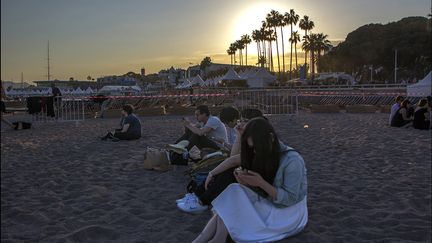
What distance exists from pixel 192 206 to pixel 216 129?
2.44 metres

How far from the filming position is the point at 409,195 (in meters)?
5.70

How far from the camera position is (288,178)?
12.2ft

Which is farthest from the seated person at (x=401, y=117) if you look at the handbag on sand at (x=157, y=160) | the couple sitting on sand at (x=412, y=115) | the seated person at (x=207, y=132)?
the handbag on sand at (x=157, y=160)

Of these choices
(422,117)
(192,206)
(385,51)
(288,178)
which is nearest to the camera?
(288,178)

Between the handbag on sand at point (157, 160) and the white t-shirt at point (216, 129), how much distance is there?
832mm

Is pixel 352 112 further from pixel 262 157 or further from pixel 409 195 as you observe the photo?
pixel 262 157

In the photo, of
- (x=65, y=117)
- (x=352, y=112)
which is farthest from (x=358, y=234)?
(x=352, y=112)

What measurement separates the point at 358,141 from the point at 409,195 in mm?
5438

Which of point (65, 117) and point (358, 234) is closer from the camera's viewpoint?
point (358, 234)

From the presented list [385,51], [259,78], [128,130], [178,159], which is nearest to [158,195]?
[178,159]

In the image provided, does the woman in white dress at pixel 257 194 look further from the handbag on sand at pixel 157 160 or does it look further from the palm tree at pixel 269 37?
the palm tree at pixel 269 37

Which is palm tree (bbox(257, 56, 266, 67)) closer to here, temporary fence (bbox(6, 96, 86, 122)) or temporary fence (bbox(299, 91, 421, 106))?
temporary fence (bbox(299, 91, 421, 106))

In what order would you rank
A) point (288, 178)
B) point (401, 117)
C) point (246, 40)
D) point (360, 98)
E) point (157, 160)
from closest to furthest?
point (288, 178), point (157, 160), point (401, 117), point (360, 98), point (246, 40)

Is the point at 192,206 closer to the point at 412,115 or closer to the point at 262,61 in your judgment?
the point at 412,115
